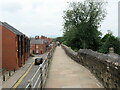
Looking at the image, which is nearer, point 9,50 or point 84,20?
point 9,50

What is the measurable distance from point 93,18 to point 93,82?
3923cm

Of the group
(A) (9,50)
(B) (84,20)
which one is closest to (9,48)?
(A) (9,50)

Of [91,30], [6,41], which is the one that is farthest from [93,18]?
[6,41]

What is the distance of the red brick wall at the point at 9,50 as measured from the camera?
3672 centimetres

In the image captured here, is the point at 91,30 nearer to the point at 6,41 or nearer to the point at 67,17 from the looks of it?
the point at 67,17

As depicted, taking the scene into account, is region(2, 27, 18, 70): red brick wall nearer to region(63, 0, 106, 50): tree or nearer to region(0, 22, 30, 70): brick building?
region(0, 22, 30, 70): brick building

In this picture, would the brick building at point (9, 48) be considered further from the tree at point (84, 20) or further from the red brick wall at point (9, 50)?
the tree at point (84, 20)

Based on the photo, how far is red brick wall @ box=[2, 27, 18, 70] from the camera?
36719 mm

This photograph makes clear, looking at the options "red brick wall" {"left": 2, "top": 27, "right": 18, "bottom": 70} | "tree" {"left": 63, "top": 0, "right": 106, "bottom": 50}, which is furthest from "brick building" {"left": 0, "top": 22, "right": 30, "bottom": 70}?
"tree" {"left": 63, "top": 0, "right": 106, "bottom": 50}

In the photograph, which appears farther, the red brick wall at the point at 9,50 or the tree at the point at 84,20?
the tree at the point at 84,20

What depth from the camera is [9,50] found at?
37500mm

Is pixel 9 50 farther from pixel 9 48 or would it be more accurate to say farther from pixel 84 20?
pixel 84 20

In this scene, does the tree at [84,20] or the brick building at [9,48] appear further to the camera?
the tree at [84,20]

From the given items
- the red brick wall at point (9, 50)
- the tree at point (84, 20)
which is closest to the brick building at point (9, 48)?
the red brick wall at point (9, 50)
